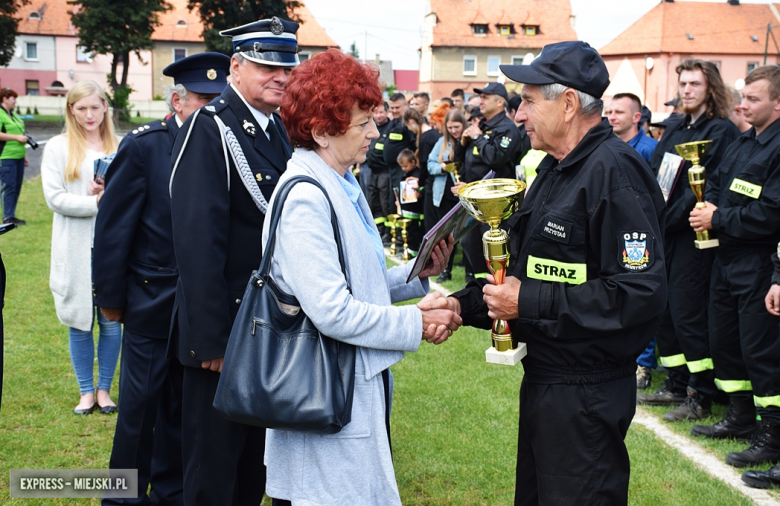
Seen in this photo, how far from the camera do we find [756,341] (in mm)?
4766

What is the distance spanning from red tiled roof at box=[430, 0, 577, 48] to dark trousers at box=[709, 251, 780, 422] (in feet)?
205

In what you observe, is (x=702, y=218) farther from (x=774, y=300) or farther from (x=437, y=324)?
(x=437, y=324)

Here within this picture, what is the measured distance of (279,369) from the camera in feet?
7.64

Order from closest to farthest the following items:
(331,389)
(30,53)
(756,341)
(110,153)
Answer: (331,389)
(756,341)
(110,153)
(30,53)

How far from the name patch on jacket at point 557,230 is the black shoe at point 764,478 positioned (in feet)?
9.38

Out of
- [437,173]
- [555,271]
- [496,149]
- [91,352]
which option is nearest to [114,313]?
[91,352]

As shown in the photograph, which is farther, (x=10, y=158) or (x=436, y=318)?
(x=10, y=158)

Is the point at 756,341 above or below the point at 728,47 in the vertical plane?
below

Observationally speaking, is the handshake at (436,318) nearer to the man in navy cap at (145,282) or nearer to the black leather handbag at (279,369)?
the black leather handbag at (279,369)

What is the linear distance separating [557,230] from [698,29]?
6557cm

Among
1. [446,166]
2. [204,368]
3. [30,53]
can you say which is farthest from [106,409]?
[30,53]

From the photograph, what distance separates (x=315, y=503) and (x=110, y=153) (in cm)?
390

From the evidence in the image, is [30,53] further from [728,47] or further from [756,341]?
[756,341]

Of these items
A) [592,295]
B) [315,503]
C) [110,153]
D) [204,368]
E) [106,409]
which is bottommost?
[106,409]
